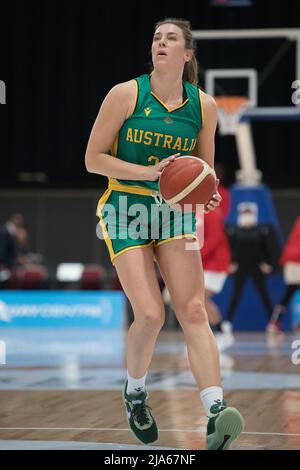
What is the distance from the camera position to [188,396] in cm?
746

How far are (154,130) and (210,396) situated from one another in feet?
4.16

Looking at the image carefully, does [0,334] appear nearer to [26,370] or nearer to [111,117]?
[26,370]

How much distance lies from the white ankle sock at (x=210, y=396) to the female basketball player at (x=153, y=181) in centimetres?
7

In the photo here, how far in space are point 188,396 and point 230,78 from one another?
1460 cm

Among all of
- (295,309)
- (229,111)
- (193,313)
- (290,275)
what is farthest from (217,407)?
(229,111)

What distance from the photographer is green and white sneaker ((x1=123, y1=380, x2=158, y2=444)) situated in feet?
16.6

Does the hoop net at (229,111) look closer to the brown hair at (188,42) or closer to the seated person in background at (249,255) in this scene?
the seated person in background at (249,255)

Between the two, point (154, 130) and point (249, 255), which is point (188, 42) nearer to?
point (154, 130)

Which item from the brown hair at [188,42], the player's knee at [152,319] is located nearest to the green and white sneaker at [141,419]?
the player's knee at [152,319]

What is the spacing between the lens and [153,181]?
16.4 ft

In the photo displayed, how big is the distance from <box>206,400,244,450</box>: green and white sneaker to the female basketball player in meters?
0.27

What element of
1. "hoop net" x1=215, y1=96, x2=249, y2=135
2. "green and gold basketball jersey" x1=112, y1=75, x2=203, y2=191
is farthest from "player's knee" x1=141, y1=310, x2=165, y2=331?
"hoop net" x1=215, y1=96, x2=249, y2=135

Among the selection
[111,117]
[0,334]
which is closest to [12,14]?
[0,334]
